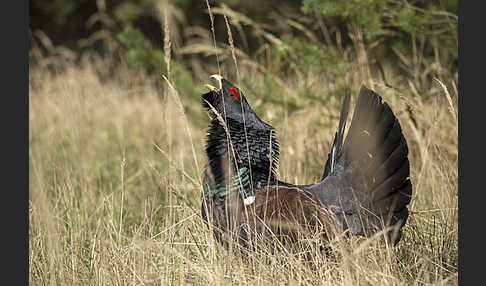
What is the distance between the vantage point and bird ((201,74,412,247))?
2975 mm

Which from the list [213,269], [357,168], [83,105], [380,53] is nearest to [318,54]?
[380,53]

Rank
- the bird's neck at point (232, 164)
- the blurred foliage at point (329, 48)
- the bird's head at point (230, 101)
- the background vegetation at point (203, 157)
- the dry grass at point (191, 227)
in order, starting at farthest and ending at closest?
the blurred foliage at point (329, 48), the bird's head at point (230, 101), the bird's neck at point (232, 164), the background vegetation at point (203, 157), the dry grass at point (191, 227)

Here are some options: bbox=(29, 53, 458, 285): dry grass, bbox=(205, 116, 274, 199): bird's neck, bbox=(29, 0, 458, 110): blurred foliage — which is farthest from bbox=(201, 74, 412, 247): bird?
bbox=(29, 0, 458, 110): blurred foliage

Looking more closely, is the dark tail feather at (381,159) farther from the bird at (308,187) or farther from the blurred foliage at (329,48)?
the blurred foliage at (329,48)

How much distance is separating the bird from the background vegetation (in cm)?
14

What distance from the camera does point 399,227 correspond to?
298cm

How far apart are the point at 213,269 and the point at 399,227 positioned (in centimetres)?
104

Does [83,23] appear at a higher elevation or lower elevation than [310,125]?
higher

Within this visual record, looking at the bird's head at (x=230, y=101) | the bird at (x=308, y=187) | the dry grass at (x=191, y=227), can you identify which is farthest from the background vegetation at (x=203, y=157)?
the bird's head at (x=230, y=101)

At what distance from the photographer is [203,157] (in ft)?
15.9

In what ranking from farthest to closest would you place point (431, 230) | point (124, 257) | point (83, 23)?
1. point (83, 23)
2. point (431, 230)
3. point (124, 257)

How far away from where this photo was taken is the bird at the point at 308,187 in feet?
9.76

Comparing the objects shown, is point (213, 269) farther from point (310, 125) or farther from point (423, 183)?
point (310, 125)

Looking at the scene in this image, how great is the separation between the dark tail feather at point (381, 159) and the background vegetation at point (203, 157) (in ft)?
0.73
